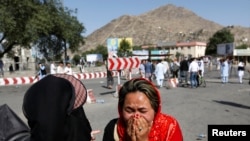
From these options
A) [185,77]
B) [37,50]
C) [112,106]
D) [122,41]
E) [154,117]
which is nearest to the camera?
[154,117]

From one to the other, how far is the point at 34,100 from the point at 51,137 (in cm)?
23

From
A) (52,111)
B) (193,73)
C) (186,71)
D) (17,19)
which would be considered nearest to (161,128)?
(52,111)

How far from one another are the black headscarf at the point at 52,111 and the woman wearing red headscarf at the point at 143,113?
0.95 ft

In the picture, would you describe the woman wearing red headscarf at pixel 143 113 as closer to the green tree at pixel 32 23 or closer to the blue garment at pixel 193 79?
the blue garment at pixel 193 79

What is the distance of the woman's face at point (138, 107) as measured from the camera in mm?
2408

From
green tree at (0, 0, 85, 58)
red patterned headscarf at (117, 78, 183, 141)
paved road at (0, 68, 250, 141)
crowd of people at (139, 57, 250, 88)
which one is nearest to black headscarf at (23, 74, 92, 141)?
red patterned headscarf at (117, 78, 183, 141)

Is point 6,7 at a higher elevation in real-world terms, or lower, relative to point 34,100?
higher

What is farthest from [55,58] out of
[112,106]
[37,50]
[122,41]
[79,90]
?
[79,90]

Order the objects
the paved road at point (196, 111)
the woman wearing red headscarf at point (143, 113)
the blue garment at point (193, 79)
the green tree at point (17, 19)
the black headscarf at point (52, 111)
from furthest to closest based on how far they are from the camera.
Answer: the green tree at point (17, 19) → the blue garment at point (193, 79) → the paved road at point (196, 111) → the woman wearing red headscarf at point (143, 113) → the black headscarf at point (52, 111)

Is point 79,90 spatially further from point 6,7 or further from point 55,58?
point 55,58

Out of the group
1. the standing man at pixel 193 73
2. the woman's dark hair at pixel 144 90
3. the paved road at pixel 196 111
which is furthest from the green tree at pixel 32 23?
the woman's dark hair at pixel 144 90

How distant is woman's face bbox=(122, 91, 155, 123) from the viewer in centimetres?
241

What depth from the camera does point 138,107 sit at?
242cm

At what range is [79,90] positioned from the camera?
2.53 metres
